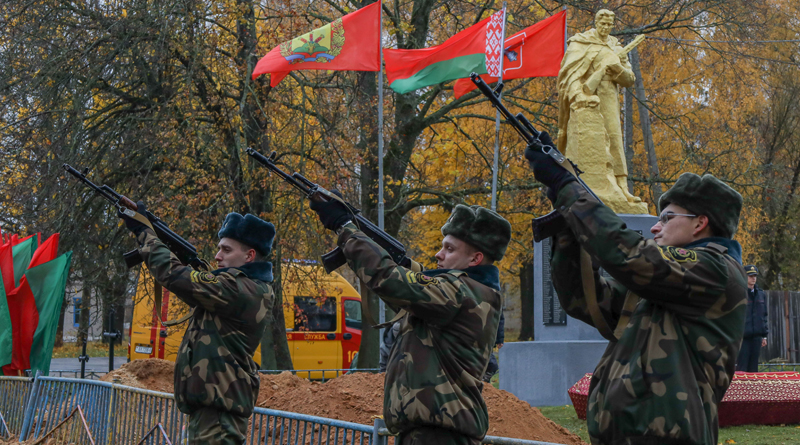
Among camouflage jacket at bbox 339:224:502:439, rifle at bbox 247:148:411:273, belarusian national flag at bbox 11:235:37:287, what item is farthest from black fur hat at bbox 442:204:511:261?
belarusian national flag at bbox 11:235:37:287

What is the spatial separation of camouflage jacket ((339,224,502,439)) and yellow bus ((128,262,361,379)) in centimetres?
1026

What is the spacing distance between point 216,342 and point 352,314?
1470 centimetres

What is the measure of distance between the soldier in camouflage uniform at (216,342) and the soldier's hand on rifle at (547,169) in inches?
91.0

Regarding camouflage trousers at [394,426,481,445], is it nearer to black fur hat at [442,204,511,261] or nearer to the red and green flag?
black fur hat at [442,204,511,261]

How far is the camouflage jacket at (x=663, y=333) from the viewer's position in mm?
2729

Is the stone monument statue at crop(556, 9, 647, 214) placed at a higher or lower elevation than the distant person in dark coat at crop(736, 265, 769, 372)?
higher

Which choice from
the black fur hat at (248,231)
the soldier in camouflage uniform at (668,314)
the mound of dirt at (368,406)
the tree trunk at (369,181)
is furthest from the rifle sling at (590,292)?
the tree trunk at (369,181)

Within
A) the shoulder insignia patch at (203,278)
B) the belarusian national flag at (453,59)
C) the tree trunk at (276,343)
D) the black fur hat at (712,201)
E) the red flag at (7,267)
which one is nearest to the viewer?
the black fur hat at (712,201)

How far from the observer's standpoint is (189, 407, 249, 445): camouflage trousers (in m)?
4.60

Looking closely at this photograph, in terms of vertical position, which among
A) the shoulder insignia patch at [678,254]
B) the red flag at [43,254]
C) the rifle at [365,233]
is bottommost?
the shoulder insignia patch at [678,254]

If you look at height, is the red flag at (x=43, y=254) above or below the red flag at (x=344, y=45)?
below

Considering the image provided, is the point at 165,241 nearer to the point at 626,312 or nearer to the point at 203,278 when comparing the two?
the point at 203,278

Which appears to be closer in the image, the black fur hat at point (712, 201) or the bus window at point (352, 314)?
the black fur hat at point (712, 201)

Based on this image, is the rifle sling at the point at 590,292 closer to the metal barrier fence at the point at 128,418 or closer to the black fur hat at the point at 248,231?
the metal barrier fence at the point at 128,418
